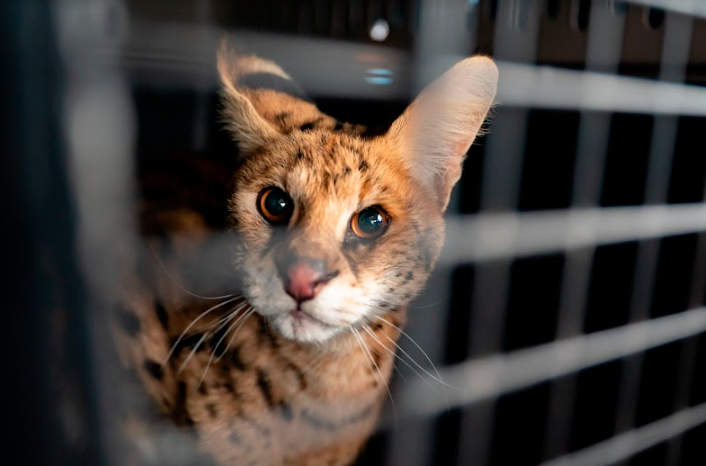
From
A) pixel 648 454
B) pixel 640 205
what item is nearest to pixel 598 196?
pixel 640 205

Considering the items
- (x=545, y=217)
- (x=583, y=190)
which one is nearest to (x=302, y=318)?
(x=545, y=217)

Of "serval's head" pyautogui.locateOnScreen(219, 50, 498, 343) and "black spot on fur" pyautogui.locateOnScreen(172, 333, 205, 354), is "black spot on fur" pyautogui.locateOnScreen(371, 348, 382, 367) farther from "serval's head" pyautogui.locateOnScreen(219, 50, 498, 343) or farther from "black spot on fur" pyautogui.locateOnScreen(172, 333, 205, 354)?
"black spot on fur" pyautogui.locateOnScreen(172, 333, 205, 354)

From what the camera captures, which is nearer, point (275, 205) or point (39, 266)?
point (39, 266)

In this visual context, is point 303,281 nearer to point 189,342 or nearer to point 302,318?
point 302,318

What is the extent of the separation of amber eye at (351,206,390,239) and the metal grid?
0.10 meters

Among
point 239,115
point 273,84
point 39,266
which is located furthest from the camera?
point 273,84

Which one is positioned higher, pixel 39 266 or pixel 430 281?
pixel 39 266

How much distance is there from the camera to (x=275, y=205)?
62 centimetres

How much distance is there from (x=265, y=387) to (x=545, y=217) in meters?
0.39

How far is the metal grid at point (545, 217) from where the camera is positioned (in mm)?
651

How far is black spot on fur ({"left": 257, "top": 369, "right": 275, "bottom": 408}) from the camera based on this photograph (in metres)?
0.66

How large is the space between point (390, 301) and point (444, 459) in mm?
476

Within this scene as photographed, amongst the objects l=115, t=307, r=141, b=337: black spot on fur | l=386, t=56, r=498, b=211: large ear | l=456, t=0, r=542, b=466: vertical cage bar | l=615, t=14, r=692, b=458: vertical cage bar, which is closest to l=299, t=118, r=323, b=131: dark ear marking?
l=386, t=56, r=498, b=211: large ear

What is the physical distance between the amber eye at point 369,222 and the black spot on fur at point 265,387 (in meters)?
0.20
